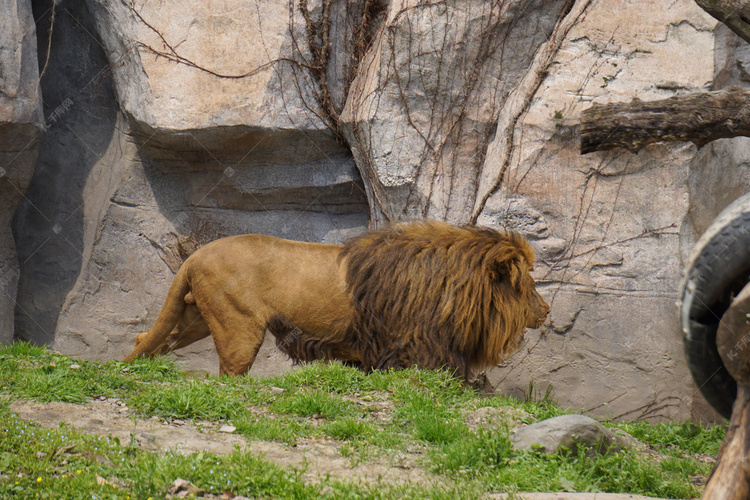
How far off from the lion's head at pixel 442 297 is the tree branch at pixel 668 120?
1282 millimetres

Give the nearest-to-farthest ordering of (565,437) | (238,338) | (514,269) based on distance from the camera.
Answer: (565,437)
(514,269)
(238,338)

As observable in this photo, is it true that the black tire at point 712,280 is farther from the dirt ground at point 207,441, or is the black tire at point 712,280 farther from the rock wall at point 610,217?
the rock wall at point 610,217

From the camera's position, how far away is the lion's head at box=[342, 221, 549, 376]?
5926 millimetres

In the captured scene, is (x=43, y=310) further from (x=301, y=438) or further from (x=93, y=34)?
(x=301, y=438)

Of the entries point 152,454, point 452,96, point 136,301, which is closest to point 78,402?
point 152,454

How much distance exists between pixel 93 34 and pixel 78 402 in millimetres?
6003

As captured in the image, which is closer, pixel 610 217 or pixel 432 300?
pixel 432 300

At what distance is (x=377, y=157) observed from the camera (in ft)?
25.0

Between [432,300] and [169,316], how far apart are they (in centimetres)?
242

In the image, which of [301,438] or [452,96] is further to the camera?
[452,96]

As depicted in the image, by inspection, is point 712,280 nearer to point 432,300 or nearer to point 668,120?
point 432,300

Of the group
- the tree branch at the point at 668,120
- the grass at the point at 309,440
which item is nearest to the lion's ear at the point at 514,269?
the grass at the point at 309,440

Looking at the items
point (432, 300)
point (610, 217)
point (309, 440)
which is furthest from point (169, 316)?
point (610, 217)

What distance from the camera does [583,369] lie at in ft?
22.6
